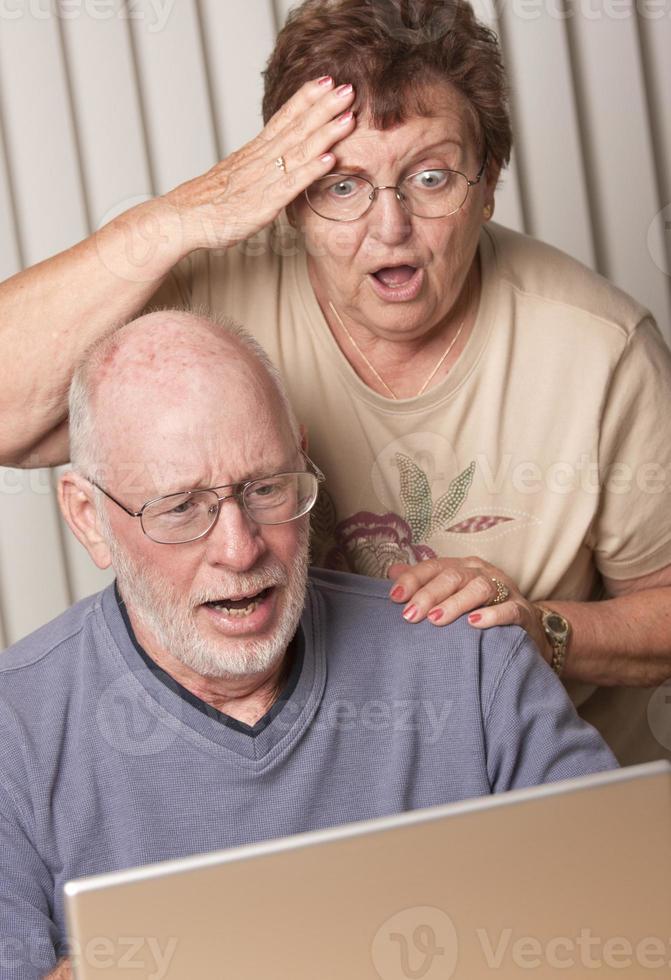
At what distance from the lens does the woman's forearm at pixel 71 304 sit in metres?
1.50

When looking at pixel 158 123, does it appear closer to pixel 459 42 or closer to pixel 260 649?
pixel 459 42

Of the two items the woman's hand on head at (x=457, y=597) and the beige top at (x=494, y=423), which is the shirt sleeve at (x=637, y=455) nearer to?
the beige top at (x=494, y=423)

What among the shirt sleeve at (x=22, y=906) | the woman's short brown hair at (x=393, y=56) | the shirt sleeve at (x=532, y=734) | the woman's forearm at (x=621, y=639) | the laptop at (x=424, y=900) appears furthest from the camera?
the woman's forearm at (x=621, y=639)

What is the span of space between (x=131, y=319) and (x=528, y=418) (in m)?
0.50

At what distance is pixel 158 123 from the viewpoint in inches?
90.2

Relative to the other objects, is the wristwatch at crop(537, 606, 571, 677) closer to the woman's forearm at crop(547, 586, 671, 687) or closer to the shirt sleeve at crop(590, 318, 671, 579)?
the woman's forearm at crop(547, 586, 671, 687)

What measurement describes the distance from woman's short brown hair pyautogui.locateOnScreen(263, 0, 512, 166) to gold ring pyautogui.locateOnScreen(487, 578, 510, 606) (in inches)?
20.3

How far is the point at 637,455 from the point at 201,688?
63 cm

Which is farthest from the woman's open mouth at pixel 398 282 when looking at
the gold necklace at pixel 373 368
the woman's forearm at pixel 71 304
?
the woman's forearm at pixel 71 304

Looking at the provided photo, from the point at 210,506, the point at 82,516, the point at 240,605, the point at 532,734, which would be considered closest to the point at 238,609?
the point at 240,605

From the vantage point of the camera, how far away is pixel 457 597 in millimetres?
1459

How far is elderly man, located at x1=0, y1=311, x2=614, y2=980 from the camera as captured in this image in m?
1.31

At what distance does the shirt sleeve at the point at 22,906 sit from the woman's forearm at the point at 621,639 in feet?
2.14

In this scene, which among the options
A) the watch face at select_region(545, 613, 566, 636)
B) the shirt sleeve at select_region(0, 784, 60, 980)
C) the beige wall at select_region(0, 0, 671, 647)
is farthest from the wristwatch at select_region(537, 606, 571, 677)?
the beige wall at select_region(0, 0, 671, 647)
